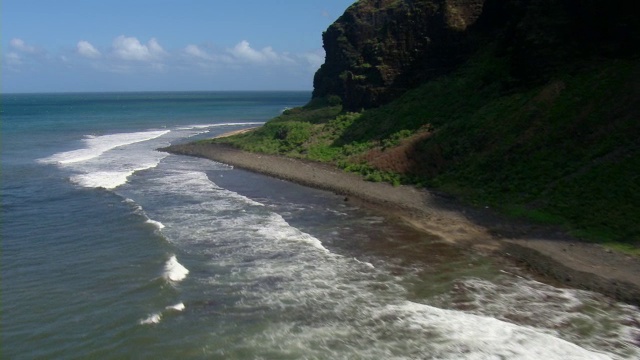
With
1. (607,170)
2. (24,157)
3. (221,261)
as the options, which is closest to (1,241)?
(221,261)

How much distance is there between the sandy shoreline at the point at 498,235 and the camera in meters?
18.5

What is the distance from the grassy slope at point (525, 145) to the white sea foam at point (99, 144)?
2282 cm

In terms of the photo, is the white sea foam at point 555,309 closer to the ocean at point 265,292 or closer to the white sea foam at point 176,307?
the ocean at point 265,292

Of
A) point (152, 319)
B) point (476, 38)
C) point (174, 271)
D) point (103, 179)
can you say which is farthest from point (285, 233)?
point (476, 38)

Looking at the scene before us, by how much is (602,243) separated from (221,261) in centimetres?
1427

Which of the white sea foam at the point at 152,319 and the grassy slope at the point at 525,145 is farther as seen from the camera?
the grassy slope at the point at 525,145

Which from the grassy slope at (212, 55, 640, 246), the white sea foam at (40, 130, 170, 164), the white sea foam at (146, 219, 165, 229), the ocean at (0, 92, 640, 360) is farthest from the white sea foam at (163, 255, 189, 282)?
the white sea foam at (40, 130, 170, 164)

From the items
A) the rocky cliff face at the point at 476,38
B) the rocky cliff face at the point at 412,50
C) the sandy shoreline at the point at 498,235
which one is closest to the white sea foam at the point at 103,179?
the sandy shoreline at the point at 498,235

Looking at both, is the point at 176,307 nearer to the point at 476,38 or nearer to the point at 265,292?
the point at 265,292

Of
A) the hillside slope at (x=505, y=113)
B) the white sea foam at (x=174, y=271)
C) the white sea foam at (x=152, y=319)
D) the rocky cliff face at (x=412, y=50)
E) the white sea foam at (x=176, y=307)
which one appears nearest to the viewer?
the white sea foam at (x=152, y=319)

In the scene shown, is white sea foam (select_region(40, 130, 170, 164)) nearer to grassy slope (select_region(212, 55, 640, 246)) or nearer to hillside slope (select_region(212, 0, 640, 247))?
hillside slope (select_region(212, 0, 640, 247))

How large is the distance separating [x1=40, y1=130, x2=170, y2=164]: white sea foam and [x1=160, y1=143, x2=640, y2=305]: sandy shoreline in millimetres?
23297

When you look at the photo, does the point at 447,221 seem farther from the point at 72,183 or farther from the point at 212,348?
the point at 72,183

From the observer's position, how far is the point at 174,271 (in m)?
20.2
